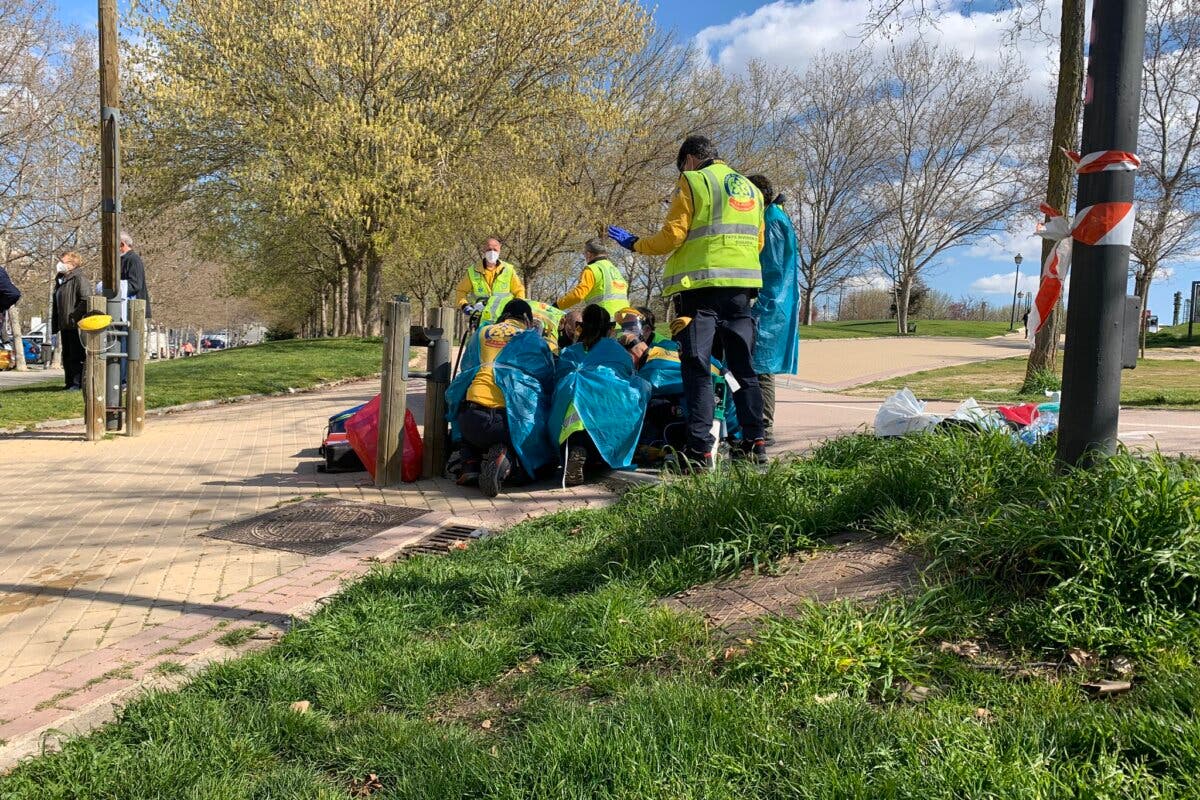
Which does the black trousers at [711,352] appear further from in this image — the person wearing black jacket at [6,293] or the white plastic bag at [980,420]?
the person wearing black jacket at [6,293]

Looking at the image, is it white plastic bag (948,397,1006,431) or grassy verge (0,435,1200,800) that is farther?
white plastic bag (948,397,1006,431)

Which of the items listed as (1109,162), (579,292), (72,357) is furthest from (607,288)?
(72,357)

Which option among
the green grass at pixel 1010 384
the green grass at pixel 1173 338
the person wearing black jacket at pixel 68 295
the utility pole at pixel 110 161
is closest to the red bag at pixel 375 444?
the utility pole at pixel 110 161

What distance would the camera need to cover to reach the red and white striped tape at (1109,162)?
296 centimetres

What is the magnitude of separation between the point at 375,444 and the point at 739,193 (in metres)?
3.63

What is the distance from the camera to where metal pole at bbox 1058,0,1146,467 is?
2.94m

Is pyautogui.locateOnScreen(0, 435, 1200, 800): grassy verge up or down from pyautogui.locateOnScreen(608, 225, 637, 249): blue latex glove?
down

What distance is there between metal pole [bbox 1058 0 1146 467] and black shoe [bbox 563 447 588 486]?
361 cm

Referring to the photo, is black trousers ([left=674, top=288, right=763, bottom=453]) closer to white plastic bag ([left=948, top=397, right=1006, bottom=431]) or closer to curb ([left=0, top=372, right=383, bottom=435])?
white plastic bag ([left=948, top=397, right=1006, bottom=431])

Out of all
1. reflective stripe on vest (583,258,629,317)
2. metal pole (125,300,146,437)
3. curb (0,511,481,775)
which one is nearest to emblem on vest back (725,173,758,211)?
reflective stripe on vest (583,258,629,317)

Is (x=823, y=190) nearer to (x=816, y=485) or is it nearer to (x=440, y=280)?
(x=440, y=280)

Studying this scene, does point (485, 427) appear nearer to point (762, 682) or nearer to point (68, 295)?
point (762, 682)

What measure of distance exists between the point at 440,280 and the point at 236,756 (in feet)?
160

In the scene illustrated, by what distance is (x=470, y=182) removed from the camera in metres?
22.7
